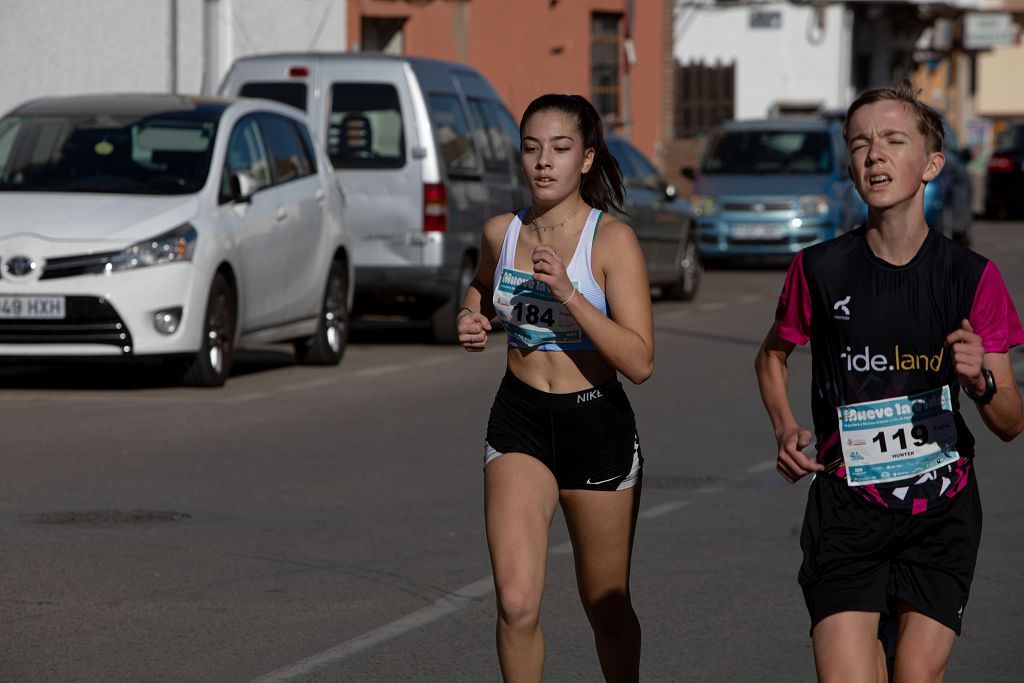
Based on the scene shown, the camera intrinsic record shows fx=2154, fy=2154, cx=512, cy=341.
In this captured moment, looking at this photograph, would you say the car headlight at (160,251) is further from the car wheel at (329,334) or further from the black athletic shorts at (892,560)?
the black athletic shorts at (892,560)

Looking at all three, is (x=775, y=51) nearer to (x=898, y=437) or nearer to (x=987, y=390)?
(x=898, y=437)

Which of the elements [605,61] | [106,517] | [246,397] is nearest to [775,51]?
[605,61]

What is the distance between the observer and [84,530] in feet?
28.0

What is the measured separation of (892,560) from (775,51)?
44.7 meters

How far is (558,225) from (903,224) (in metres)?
1.05

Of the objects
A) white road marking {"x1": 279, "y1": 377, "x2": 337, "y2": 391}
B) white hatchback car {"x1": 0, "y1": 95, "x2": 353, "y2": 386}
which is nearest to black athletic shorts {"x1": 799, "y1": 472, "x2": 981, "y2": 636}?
white hatchback car {"x1": 0, "y1": 95, "x2": 353, "y2": 386}

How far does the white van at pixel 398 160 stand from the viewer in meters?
16.4

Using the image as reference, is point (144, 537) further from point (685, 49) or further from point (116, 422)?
point (685, 49)

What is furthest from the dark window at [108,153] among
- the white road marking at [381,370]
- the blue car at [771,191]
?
the blue car at [771,191]

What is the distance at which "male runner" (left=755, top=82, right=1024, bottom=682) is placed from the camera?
4.52 metres

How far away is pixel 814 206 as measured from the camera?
25688mm

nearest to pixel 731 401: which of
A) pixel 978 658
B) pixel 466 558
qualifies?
pixel 466 558

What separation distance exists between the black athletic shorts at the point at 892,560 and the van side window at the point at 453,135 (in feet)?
39.8

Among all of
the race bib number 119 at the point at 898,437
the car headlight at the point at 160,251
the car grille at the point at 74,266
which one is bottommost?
the car grille at the point at 74,266
